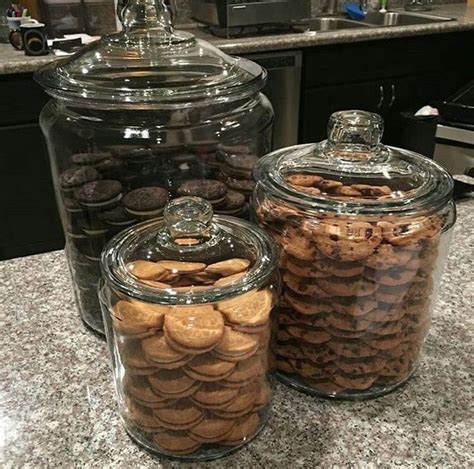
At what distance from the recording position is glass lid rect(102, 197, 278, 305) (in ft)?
1.45

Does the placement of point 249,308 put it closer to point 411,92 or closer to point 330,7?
point 411,92

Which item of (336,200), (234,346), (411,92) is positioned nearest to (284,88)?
(411,92)

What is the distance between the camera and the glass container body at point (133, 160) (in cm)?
61

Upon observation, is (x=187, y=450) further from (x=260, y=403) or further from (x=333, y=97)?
(x=333, y=97)

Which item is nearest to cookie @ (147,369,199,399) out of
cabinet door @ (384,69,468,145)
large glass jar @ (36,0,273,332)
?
large glass jar @ (36,0,273,332)

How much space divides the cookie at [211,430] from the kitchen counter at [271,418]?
0.08ft

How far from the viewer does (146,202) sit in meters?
0.61

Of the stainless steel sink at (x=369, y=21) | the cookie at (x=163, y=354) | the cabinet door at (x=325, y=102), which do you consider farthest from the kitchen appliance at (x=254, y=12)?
the cookie at (x=163, y=354)

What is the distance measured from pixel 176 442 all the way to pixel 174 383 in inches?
2.5

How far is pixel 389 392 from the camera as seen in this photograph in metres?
0.56

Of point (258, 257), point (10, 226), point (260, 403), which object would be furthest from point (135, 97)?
point (10, 226)

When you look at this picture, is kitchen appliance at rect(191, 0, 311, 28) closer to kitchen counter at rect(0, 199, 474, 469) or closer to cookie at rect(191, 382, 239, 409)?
kitchen counter at rect(0, 199, 474, 469)

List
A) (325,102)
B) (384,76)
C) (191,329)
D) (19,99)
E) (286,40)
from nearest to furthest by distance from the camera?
(191,329), (19,99), (286,40), (325,102), (384,76)

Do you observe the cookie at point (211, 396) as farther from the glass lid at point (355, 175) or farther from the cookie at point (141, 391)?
the glass lid at point (355, 175)
